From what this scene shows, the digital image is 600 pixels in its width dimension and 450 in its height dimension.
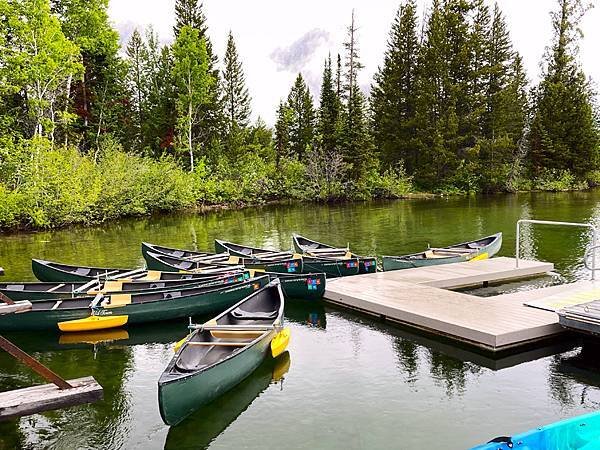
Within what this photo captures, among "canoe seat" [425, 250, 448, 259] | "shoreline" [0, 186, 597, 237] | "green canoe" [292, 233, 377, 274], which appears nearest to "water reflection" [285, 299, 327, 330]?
"green canoe" [292, 233, 377, 274]

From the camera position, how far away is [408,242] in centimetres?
2206

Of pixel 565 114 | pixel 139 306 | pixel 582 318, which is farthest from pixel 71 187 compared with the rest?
pixel 565 114

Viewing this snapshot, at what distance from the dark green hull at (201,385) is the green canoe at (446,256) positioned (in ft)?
24.9

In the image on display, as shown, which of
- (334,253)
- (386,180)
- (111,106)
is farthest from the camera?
(386,180)

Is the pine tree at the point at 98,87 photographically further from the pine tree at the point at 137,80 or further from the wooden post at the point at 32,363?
the wooden post at the point at 32,363

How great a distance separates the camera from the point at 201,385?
22.4 feet

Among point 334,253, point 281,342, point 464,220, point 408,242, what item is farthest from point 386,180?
point 281,342

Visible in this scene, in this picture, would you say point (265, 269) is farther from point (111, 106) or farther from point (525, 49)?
point (525, 49)

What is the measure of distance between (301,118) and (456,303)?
152 ft

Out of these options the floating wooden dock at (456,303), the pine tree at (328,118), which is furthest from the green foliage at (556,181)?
the floating wooden dock at (456,303)

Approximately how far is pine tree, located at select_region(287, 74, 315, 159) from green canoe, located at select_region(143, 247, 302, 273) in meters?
39.9

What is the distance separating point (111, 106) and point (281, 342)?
3926cm

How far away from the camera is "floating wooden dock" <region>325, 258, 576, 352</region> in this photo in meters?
9.27

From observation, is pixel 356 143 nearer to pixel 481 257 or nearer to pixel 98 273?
pixel 481 257
